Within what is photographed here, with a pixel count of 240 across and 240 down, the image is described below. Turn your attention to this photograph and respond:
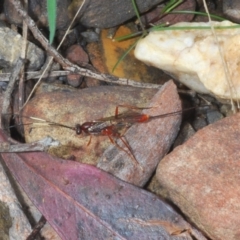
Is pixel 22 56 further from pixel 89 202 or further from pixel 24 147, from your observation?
pixel 89 202

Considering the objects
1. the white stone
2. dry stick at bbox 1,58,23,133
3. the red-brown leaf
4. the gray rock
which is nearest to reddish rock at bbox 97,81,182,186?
the red-brown leaf

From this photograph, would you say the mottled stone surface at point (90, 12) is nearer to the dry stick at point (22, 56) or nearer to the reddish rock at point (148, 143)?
the dry stick at point (22, 56)

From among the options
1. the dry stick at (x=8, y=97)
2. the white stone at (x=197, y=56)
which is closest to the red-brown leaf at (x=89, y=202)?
the dry stick at (x=8, y=97)

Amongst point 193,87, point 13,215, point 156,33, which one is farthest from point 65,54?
point 13,215

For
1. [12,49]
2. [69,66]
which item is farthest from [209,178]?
[12,49]

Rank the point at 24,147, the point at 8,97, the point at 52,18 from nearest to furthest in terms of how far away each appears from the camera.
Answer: the point at 52,18
the point at 24,147
the point at 8,97

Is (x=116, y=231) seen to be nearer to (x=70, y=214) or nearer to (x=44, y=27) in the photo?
(x=70, y=214)

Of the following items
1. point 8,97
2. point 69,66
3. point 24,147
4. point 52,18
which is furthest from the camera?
point 69,66

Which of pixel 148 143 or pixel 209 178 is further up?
pixel 148 143
